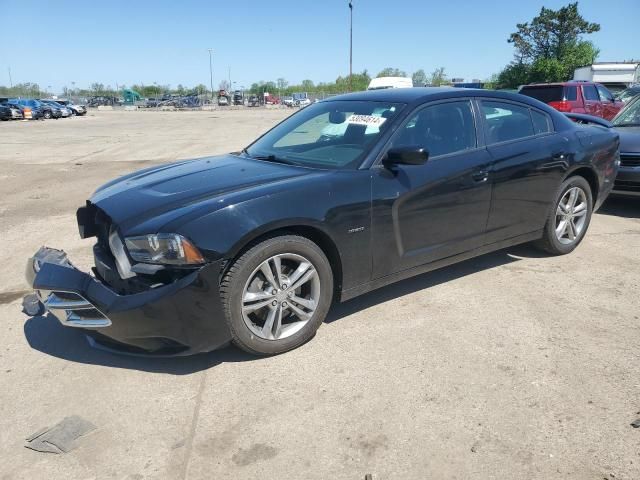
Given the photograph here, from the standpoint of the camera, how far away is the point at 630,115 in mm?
7477

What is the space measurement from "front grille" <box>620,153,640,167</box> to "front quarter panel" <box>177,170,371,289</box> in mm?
4667

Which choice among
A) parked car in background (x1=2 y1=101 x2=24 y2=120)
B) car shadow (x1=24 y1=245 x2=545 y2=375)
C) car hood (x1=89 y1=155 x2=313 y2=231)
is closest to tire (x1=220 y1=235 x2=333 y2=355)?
car shadow (x1=24 y1=245 x2=545 y2=375)

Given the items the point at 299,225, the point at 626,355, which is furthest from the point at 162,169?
the point at 626,355

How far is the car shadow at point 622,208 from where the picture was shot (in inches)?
261

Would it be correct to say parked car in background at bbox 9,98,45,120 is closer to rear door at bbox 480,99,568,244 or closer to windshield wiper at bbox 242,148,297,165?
windshield wiper at bbox 242,148,297,165

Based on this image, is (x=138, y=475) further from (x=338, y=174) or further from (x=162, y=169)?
(x=162, y=169)

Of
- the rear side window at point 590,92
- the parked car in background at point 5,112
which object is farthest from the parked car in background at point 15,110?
the rear side window at point 590,92

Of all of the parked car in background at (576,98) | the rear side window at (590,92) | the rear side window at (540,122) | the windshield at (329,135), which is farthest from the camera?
the rear side window at (590,92)

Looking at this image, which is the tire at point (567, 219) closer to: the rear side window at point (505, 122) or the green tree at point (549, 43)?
the rear side window at point (505, 122)

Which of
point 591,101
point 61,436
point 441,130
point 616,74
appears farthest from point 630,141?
point 616,74

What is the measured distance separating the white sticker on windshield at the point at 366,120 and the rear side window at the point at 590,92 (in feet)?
42.1

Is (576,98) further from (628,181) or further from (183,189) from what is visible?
(183,189)

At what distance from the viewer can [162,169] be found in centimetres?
402

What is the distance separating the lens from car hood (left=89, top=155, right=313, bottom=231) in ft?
9.51
